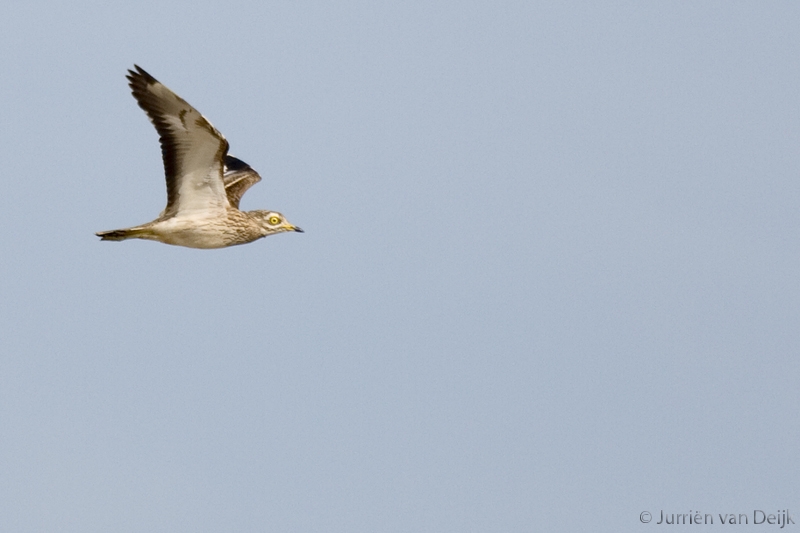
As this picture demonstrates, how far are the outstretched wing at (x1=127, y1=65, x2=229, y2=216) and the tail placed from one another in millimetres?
696

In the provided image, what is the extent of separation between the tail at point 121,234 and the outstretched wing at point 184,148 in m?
0.70

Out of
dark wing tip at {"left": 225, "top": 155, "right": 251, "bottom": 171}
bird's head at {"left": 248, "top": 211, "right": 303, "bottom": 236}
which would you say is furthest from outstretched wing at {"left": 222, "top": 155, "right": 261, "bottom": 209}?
bird's head at {"left": 248, "top": 211, "right": 303, "bottom": 236}

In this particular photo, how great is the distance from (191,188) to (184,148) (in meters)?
1.00

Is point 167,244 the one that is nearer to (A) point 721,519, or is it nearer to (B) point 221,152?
(B) point 221,152

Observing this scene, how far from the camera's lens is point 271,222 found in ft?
84.9

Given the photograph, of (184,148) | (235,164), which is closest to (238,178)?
(235,164)

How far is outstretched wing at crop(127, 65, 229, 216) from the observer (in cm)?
2280

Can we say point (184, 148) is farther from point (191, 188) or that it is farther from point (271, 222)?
point (271, 222)

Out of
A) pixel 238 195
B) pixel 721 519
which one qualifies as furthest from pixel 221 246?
pixel 721 519

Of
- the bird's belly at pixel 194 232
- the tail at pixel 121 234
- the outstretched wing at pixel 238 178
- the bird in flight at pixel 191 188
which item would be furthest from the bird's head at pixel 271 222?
the tail at pixel 121 234

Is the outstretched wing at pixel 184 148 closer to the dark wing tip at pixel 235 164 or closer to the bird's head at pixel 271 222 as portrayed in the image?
the bird's head at pixel 271 222

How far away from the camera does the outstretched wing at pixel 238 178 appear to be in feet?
91.1

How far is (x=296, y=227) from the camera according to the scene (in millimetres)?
26141

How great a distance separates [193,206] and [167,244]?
0.92 meters
